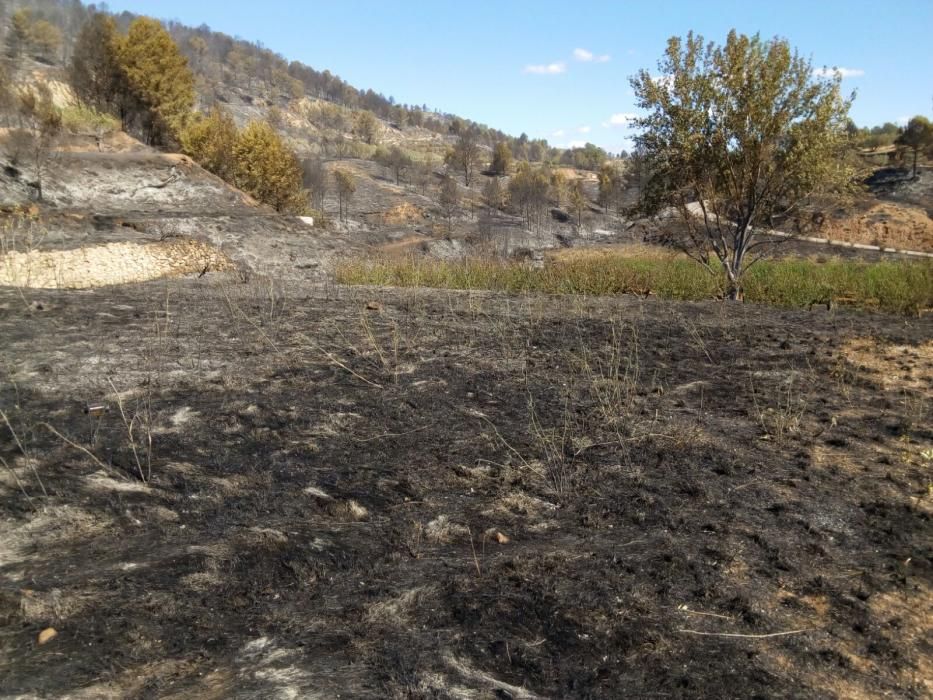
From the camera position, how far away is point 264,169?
24172mm

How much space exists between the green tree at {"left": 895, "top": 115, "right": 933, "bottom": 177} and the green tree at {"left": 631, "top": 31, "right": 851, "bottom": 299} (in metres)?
29.9

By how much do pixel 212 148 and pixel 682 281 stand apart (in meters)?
19.1

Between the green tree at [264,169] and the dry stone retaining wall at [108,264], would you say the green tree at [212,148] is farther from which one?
the dry stone retaining wall at [108,264]

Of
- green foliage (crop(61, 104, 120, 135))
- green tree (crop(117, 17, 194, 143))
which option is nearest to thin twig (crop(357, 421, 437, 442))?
green foliage (crop(61, 104, 120, 135))

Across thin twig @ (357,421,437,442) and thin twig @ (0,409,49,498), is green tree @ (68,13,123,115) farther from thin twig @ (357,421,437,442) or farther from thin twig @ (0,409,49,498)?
thin twig @ (357,421,437,442)

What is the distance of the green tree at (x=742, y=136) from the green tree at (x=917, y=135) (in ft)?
98.0

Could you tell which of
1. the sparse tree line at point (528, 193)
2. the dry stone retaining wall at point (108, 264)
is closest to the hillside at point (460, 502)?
the dry stone retaining wall at point (108, 264)

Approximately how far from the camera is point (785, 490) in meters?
2.94

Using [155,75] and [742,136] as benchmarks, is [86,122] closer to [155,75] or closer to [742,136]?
[155,75]

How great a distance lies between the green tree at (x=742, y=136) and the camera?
342 inches

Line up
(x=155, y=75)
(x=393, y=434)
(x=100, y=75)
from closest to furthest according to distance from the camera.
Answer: (x=393, y=434), (x=155, y=75), (x=100, y=75)

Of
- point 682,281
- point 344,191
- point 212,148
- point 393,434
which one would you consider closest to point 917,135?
point 682,281

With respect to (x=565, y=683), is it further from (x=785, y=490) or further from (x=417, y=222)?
(x=417, y=222)

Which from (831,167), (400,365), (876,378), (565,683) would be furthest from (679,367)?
(831,167)
